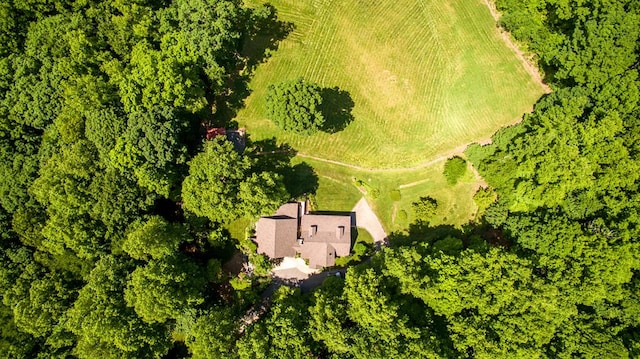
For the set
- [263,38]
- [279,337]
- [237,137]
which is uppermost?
[263,38]

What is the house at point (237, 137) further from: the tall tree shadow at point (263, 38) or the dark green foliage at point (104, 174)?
the tall tree shadow at point (263, 38)

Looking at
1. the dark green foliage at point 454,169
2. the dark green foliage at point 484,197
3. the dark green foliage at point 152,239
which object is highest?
the dark green foliage at point 454,169

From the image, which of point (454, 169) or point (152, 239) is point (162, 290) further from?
point (454, 169)

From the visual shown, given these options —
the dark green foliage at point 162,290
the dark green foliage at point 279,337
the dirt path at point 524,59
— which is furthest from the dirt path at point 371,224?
the dirt path at point 524,59

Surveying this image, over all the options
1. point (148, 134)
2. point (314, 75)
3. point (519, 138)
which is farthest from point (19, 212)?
point (519, 138)

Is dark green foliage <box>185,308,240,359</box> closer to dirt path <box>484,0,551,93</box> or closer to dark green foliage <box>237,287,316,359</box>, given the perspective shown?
dark green foliage <box>237,287,316,359</box>

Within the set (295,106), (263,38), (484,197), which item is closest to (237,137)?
(295,106)

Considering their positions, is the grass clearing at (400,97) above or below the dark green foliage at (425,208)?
above
